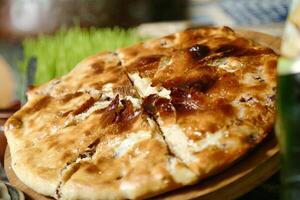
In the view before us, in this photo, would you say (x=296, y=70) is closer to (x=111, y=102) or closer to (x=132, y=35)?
(x=111, y=102)

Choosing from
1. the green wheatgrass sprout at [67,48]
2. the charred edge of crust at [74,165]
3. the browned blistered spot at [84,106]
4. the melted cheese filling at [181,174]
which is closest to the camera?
the melted cheese filling at [181,174]

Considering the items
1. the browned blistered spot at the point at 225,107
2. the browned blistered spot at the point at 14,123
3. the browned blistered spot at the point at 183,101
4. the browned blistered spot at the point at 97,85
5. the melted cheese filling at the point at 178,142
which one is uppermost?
the browned blistered spot at the point at 225,107

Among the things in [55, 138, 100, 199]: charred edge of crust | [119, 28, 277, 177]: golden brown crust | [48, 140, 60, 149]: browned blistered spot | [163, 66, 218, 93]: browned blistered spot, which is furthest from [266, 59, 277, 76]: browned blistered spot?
[48, 140, 60, 149]: browned blistered spot

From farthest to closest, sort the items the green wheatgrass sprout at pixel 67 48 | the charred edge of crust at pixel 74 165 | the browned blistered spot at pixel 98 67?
the green wheatgrass sprout at pixel 67 48 → the browned blistered spot at pixel 98 67 → the charred edge of crust at pixel 74 165

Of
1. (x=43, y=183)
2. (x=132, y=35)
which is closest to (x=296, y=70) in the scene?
(x=43, y=183)

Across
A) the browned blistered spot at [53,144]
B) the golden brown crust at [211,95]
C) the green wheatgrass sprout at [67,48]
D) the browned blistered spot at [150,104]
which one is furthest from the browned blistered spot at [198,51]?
the green wheatgrass sprout at [67,48]

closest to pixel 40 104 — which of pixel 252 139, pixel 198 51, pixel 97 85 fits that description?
pixel 97 85

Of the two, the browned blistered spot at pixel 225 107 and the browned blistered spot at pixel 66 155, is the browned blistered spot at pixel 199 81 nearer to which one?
the browned blistered spot at pixel 225 107

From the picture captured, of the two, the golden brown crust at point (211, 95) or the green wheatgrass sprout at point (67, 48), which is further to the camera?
the green wheatgrass sprout at point (67, 48)
